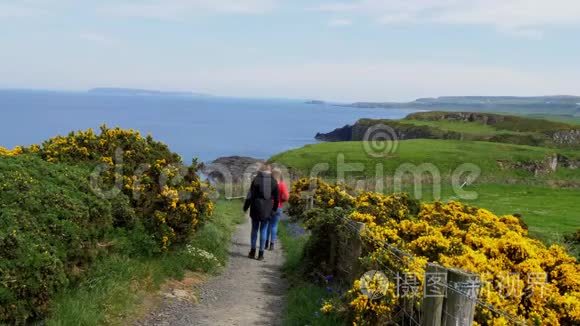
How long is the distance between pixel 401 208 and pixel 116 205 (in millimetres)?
7336

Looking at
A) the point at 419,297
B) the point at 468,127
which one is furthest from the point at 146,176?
the point at 468,127

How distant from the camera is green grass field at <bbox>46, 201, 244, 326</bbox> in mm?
8148

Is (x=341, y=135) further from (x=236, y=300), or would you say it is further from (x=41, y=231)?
(x=41, y=231)

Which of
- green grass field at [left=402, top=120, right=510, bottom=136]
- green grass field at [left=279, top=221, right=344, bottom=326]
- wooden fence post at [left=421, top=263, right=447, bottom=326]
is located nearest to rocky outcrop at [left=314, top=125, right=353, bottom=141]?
green grass field at [left=402, top=120, right=510, bottom=136]

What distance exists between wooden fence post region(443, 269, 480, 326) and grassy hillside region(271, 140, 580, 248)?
3167 centimetres

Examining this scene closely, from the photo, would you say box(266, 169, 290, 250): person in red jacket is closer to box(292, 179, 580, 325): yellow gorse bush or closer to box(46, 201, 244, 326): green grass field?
box(46, 201, 244, 326): green grass field

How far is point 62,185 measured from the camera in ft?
33.1

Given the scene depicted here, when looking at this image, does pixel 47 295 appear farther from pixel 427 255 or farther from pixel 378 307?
pixel 427 255

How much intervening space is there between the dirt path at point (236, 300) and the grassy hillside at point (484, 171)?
85.1ft

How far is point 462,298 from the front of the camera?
6.29 metres

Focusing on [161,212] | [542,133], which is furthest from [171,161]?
[542,133]

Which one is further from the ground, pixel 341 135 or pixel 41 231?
pixel 41 231

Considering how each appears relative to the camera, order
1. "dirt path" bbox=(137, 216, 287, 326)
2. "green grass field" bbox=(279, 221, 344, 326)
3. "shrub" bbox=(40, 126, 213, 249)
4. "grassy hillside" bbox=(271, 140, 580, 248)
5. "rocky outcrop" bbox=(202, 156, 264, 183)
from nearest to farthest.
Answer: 1. "green grass field" bbox=(279, 221, 344, 326)
2. "dirt path" bbox=(137, 216, 287, 326)
3. "shrub" bbox=(40, 126, 213, 249)
4. "grassy hillside" bbox=(271, 140, 580, 248)
5. "rocky outcrop" bbox=(202, 156, 264, 183)

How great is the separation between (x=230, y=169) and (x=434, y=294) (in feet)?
228
